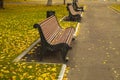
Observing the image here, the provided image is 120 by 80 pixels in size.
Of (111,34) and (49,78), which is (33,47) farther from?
(111,34)

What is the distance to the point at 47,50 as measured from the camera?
9273 millimetres

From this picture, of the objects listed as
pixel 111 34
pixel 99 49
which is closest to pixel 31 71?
pixel 99 49

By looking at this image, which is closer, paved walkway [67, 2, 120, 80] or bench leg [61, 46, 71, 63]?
paved walkway [67, 2, 120, 80]

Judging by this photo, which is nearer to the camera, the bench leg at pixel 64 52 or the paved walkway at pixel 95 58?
the paved walkway at pixel 95 58

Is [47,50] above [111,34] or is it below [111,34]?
above

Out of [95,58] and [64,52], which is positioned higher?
[64,52]

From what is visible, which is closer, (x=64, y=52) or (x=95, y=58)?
(x=64, y=52)

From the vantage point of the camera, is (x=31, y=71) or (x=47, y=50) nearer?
(x=31, y=71)

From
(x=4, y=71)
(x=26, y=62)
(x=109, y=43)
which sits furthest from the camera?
(x=109, y=43)

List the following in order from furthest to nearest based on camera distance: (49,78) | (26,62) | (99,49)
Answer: (99,49) < (26,62) < (49,78)

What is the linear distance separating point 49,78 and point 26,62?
152 cm

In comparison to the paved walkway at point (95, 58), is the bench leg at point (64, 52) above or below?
above

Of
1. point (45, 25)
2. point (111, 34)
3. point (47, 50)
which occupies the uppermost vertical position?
point (45, 25)

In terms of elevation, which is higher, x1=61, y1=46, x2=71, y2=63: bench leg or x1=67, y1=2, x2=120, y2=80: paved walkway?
x1=61, y1=46, x2=71, y2=63: bench leg
